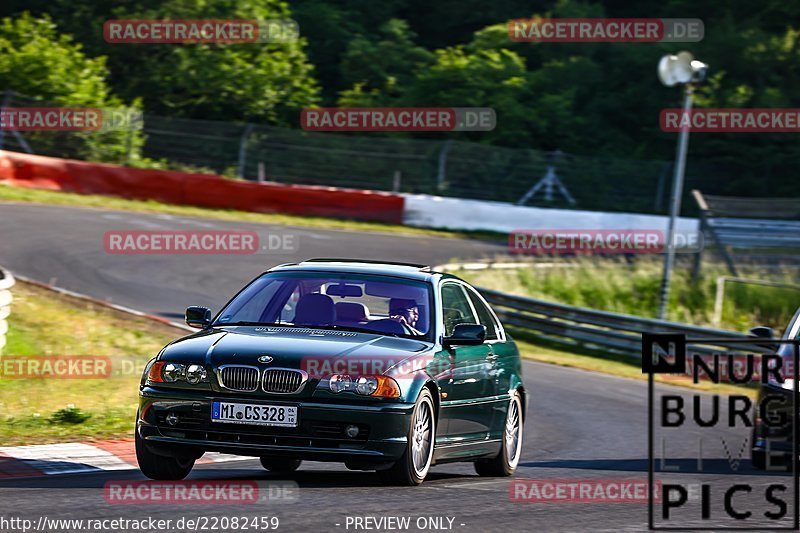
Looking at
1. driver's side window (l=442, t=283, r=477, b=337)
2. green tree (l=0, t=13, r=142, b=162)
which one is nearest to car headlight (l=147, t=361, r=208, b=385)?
driver's side window (l=442, t=283, r=477, b=337)

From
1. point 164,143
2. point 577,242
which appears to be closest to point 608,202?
point 577,242

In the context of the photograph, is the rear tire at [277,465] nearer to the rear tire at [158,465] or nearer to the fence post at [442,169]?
the rear tire at [158,465]

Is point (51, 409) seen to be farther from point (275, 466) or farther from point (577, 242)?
point (577, 242)

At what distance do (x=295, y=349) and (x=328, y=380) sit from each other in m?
0.30

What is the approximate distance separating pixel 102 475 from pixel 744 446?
21.8 feet

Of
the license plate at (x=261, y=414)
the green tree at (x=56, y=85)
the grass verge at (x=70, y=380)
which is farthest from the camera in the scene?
the green tree at (x=56, y=85)

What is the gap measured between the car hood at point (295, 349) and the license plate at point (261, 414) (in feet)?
0.79

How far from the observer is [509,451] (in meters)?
9.62

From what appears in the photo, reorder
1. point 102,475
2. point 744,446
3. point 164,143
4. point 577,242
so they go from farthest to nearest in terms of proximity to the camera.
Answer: point 164,143 < point 577,242 < point 744,446 < point 102,475

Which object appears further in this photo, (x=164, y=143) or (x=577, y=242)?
(x=164, y=143)

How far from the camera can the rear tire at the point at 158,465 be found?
7895 millimetres

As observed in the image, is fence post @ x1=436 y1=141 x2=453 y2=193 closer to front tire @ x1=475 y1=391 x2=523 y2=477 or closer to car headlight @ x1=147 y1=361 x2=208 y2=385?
front tire @ x1=475 y1=391 x2=523 y2=477

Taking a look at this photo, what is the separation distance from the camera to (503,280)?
26062 mm

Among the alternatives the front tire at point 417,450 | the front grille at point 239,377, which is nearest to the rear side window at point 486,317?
the front tire at point 417,450
